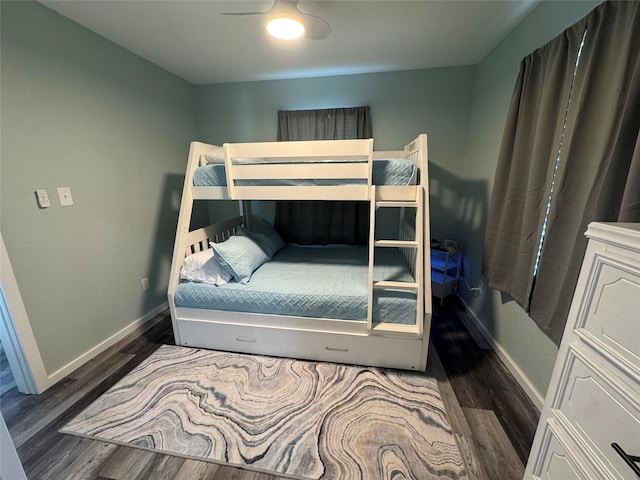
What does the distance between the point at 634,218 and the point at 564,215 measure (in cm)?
35

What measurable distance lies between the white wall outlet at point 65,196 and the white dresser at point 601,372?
9.12ft

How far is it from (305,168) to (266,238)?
3.27 ft

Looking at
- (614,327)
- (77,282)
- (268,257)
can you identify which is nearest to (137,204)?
(77,282)

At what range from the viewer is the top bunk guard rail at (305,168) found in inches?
71.1

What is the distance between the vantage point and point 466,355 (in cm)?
200

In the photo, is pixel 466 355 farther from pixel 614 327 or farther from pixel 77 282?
pixel 77 282

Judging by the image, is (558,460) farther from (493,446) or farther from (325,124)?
(325,124)

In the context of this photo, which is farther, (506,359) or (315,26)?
(506,359)

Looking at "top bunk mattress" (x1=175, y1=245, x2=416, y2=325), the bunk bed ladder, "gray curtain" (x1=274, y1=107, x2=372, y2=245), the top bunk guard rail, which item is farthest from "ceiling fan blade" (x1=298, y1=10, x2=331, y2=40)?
"top bunk mattress" (x1=175, y1=245, x2=416, y2=325)

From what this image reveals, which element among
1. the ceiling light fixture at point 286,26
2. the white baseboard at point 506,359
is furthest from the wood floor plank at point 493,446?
the ceiling light fixture at point 286,26

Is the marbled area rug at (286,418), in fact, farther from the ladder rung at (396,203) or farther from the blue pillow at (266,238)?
the ladder rung at (396,203)

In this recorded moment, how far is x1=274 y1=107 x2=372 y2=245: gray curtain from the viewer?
9.43 feet

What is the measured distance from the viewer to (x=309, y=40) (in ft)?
6.77

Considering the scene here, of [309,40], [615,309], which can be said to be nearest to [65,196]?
[309,40]
